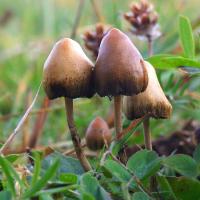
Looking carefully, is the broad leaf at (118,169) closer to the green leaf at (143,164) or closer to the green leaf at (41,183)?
the green leaf at (143,164)

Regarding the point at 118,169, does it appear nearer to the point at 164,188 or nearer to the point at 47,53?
the point at 164,188

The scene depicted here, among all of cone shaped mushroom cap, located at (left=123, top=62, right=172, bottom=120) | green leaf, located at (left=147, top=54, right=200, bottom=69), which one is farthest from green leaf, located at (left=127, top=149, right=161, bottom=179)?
green leaf, located at (left=147, top=54, right=200, bottom=69)

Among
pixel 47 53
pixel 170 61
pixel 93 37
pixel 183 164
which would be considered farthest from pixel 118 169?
pixel 47 53

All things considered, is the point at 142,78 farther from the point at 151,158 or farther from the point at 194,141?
the point at 194,141

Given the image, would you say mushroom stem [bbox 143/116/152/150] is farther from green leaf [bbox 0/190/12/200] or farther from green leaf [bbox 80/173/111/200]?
green leaf [bbox 0/190/12/200]

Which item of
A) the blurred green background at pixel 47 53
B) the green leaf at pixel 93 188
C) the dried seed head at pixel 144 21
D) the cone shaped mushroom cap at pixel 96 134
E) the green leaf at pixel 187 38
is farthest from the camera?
the blurred green background at pixel 47 53

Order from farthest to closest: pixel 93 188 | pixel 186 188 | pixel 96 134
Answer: pixel 96 134
pixel 186 188
pixel 93 188

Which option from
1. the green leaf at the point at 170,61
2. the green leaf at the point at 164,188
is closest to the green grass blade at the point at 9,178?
the green leaf at the point at 164,188
